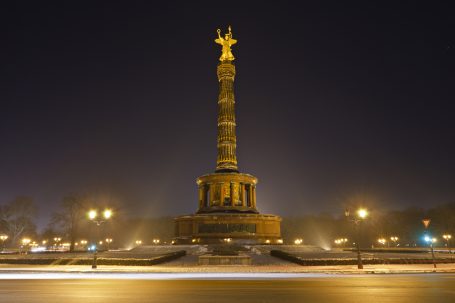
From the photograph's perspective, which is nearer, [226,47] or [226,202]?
[226,202]

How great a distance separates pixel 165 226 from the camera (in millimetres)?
110750

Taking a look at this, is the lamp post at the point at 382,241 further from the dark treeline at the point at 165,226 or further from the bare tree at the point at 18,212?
the bare tree at the point at 18,212

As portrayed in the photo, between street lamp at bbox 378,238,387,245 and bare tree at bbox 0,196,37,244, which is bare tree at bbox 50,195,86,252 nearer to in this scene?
bare tree at bbox 0,196,37,244

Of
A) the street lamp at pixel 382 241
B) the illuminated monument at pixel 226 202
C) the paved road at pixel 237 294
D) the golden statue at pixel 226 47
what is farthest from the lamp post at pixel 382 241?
the paved road at pixel 237 294

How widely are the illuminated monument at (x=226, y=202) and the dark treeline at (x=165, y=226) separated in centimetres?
1148

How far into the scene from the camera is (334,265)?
79.3 ft

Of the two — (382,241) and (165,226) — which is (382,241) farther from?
(165,226)

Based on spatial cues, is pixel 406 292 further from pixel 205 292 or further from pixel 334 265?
pixel 334 265

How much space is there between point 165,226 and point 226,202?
69.0 m

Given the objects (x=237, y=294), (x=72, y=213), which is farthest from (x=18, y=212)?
(x=237, y=294)

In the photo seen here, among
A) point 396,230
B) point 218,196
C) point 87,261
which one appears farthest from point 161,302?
point 396,230

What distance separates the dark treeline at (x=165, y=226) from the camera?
5288 cm

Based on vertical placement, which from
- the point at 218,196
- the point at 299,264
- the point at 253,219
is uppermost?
the point at 218,196

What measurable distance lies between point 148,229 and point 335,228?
181 feet
